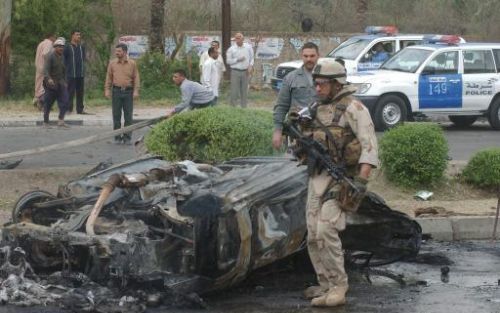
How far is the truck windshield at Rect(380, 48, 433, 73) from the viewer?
2006 cm

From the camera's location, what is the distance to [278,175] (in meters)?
7.56

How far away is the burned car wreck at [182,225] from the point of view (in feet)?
22.6

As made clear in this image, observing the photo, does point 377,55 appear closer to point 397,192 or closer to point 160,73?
point 160,73

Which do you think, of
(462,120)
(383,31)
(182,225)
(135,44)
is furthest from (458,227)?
(135,44)

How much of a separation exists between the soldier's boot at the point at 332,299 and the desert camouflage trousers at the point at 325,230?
0.06 metres

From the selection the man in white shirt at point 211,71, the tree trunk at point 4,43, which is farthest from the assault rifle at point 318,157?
the tree trunk at point 4,43

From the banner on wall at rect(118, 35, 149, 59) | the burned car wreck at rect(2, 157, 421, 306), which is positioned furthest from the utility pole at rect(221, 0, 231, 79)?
the burned car wreck at rect(2, 157, 421, 306)

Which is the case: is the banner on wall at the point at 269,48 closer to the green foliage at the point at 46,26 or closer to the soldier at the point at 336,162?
the green foliage at the point at 46,26

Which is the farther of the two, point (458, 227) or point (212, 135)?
point (212, 135)

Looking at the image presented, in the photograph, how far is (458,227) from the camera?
1002 centimetres

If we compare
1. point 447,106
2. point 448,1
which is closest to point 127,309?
point 447,106

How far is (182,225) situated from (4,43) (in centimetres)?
1966

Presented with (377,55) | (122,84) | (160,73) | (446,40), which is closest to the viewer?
(122,84)

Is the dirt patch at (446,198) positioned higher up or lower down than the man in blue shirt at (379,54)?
lower down
